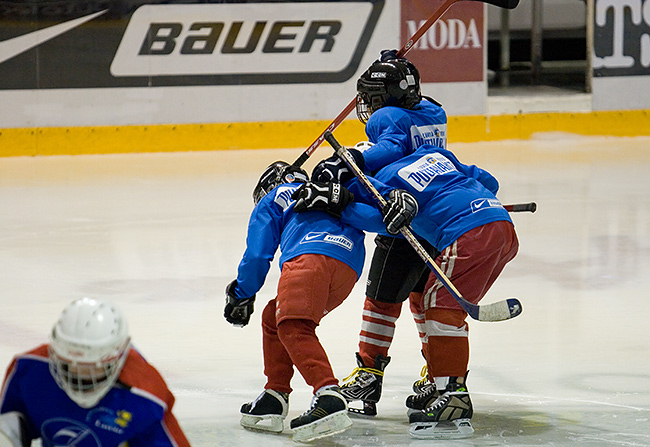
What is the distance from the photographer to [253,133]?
350 inches

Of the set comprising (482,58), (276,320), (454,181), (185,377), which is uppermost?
(482,58)

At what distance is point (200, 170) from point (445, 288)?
5.11 metres

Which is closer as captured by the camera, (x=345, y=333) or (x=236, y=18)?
(x=345, y=333)

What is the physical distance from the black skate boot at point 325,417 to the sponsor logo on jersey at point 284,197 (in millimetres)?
563

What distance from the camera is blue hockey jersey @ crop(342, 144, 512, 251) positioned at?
307 centimetres

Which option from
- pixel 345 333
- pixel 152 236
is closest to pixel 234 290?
pixel 345 333

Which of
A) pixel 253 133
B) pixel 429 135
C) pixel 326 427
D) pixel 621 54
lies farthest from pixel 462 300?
pixel 621 54

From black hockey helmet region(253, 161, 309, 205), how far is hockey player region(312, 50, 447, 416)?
17cm

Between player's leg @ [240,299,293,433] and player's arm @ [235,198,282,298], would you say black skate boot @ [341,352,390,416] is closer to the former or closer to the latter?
player's leg @ [240,299,293,433]

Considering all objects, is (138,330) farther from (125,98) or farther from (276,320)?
(125,98)

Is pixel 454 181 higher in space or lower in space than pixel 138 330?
higher

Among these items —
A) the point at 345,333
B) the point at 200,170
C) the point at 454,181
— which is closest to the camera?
the point at 454,181

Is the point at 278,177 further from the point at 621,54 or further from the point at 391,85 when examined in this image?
the point at 621,54

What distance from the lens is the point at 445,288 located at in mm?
3006
